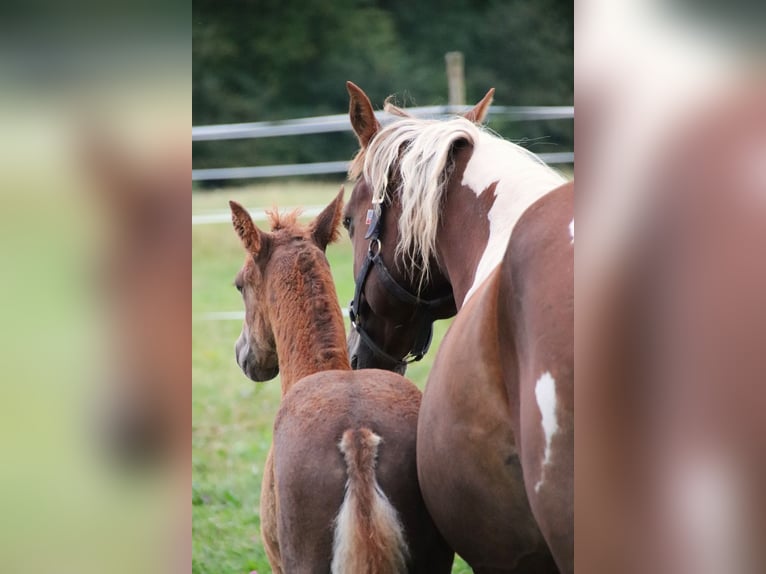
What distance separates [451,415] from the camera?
1.75 metres

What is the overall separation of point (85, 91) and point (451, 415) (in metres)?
1.15

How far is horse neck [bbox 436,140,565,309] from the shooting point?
81.7 inches

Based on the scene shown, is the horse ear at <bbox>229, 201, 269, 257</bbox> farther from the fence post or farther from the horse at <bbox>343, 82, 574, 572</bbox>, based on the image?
the fence post

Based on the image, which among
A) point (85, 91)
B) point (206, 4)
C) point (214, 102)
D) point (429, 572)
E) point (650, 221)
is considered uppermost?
point (206, 4)

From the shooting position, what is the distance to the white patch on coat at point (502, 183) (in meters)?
2.05

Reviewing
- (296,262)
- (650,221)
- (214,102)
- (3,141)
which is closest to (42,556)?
(3,141)

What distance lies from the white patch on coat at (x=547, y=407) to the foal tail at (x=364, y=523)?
713 millimetres

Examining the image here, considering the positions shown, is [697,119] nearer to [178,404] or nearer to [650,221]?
[650,221]

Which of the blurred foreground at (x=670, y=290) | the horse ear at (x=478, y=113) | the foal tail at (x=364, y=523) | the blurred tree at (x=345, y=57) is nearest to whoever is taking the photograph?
the blurred foreground at (x=670, y=290)

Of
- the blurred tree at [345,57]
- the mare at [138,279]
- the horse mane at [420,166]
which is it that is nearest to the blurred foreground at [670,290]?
the mare at [138,279]

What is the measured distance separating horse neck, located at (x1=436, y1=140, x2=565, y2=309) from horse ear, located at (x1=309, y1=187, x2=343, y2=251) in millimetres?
511

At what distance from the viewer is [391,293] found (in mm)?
2623

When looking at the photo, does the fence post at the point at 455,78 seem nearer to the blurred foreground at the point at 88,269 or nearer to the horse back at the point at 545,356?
the horse back at the point at 545,356

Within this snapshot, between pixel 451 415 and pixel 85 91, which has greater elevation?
pixel 85 91
